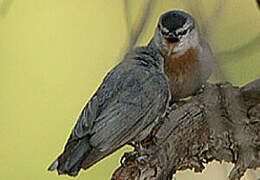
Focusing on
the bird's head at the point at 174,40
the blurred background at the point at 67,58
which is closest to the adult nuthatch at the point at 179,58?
the bird's head at the point at 174,40

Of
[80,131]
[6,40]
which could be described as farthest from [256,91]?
[6,40]

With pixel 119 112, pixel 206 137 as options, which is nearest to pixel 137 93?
pixel 119 112

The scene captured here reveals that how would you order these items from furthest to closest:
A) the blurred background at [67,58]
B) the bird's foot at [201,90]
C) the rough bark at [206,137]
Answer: the bird's foot at [201,90] < the rough bark at [206,137] < the blurred background at [67,58]

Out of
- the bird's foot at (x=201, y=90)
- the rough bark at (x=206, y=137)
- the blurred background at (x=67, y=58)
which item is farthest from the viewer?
the bird's foot at (x=201, y=90)

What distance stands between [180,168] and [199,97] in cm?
19

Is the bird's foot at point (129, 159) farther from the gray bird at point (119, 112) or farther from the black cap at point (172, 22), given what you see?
the black cap at point (172, 22)

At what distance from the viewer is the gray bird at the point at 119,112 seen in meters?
0.82

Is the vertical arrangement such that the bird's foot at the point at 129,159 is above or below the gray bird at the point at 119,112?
below

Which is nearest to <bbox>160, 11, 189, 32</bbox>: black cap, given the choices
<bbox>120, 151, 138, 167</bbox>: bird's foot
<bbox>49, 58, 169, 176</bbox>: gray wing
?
<bbox>49, 58, 169, 176</bbox>: gray wing

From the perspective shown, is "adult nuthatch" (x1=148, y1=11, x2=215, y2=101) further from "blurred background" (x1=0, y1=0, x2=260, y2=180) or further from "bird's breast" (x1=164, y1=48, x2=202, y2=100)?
"blurred background" (x1=0, y1=0, x2=260, y2=180)

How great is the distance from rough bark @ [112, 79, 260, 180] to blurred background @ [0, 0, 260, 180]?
3 cm

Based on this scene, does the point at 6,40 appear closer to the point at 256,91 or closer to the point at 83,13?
the point at 83,13

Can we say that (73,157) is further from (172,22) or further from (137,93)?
(172,22)

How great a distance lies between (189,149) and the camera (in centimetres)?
95
